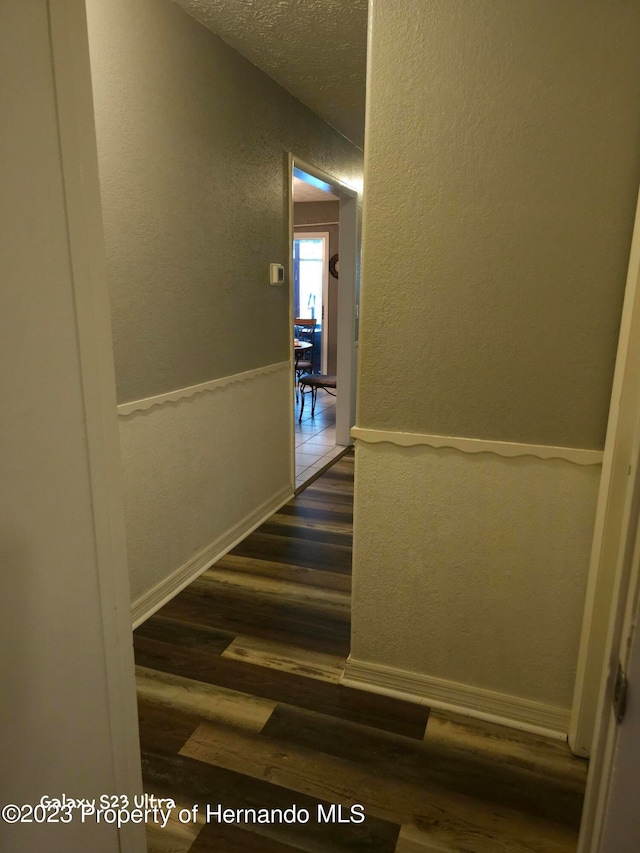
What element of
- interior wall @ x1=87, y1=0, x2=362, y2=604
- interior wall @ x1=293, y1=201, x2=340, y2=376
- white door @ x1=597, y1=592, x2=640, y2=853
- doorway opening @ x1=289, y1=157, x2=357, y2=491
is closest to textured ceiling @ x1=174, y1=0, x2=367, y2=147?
interior wall @ x1=87, y1=0, x2=362, y2=604

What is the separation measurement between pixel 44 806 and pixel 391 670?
4.30 feet

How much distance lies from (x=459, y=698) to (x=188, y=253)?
2.08 meters

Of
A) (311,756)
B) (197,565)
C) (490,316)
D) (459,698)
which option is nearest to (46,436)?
(490,316)

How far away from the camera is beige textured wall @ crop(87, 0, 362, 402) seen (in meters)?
2.07

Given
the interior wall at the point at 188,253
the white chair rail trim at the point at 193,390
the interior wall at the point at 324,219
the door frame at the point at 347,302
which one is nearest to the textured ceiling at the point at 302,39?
the interior wall at the point at 188,253

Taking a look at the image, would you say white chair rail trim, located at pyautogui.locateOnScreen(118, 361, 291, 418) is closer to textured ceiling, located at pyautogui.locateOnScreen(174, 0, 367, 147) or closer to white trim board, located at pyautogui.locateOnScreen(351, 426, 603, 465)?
white trim board, located at pyautogui.locateOnScreen(351, 426, 603, 465)

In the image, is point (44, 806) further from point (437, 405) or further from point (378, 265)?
point (378, 265)

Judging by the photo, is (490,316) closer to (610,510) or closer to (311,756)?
(610,510)

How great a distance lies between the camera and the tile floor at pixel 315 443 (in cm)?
445

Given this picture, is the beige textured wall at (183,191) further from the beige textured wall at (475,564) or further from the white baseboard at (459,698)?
the white baseboard at (459,698)

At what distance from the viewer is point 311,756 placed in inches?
65.6

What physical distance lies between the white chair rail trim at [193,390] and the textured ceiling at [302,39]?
1573 mm

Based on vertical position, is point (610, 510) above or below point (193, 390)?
below

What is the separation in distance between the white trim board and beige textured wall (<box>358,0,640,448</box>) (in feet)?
0.08
